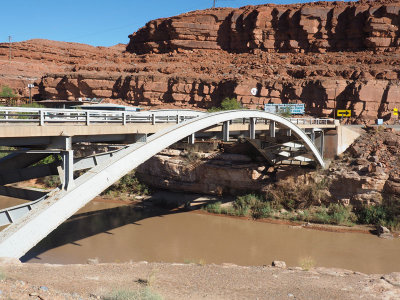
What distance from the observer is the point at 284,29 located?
5472 centimetres

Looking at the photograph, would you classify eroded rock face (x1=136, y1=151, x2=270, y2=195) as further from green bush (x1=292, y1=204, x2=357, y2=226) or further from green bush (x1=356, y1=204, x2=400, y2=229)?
green bush (x1=356, y1=204, x2=400, y2=229)

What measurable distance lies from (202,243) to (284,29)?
44554 millimetres

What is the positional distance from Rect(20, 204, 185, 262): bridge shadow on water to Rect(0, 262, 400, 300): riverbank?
7.87 metres

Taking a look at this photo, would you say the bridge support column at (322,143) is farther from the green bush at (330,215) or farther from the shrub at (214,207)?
the shrub at (214,207)

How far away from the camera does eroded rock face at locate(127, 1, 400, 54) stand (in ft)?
157

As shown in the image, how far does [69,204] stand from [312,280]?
21.5 ft

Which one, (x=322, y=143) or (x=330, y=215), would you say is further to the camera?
(x=322, y=143)

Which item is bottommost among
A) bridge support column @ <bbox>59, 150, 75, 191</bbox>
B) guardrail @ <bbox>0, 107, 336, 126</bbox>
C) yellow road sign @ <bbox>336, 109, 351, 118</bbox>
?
bridge support column @ <bbox>59, 150, 75, 191</bbox>

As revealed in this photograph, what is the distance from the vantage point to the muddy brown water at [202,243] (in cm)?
1630

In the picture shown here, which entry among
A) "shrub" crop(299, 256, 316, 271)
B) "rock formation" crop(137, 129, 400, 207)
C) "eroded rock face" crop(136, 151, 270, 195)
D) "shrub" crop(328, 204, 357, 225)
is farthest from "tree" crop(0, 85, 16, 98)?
"shrub" crop(299, 256, 316, 271)

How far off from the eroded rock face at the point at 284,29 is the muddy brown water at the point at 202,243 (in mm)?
37650

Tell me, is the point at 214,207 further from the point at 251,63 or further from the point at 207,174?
the point at 251,63

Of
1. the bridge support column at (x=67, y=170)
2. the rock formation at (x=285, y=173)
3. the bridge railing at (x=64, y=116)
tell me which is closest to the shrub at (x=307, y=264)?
the bridge railing at (x=64, y=116)

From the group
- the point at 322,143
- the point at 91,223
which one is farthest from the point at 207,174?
the point at 91,223
